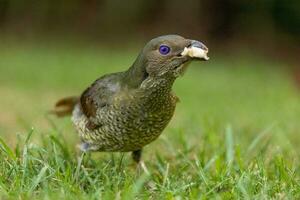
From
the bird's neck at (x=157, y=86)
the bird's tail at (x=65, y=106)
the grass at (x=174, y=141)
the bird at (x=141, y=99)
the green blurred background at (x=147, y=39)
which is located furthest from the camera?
the green blurred background at (x=147, y=39)

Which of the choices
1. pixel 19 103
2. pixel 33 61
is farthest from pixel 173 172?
pixel 33 61

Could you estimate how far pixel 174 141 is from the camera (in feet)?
19.8

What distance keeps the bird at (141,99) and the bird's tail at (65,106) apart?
69 cm

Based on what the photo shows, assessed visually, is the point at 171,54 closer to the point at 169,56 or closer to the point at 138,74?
the point at 169,56

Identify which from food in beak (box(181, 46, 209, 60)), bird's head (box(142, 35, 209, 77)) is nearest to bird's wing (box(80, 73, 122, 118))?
bird's head (box(142, 35, 209, 77))

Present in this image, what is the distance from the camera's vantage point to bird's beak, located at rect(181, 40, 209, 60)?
426 centimetres

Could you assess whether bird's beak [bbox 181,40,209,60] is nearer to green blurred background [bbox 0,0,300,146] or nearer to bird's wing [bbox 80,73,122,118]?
bird's wing [bbox 80,73,122,118]

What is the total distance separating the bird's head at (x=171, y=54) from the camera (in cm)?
430

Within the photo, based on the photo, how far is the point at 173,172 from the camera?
16.2 ft

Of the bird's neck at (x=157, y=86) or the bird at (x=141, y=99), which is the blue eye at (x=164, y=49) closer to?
the bird at (x=141, y=99)

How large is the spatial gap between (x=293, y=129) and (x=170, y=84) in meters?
2.53

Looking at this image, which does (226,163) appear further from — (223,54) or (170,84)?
(223,54)

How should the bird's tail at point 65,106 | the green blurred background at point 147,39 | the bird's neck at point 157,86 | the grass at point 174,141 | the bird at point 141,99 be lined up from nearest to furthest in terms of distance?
the grass at point 174,141 → the bird at point 141,99 → the bird's neck at point 157,86 → the bird's tail at point 65,106 → the green blurred background at point 147,39

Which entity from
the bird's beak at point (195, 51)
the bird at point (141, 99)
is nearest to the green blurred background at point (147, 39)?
the bird at point (141, 99)
